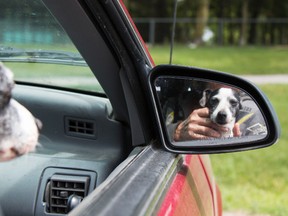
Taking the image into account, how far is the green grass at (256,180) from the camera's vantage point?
529 centimetres

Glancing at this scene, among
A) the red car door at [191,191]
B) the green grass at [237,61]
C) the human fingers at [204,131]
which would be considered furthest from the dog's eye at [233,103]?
the green grass at [237,61]

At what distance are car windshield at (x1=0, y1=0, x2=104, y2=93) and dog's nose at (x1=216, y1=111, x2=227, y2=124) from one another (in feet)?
1.92

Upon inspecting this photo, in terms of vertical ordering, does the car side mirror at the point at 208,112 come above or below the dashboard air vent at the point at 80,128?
above

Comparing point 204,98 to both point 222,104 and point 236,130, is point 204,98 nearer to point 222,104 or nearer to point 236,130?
point 222,104

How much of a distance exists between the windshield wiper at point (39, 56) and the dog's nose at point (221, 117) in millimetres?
625

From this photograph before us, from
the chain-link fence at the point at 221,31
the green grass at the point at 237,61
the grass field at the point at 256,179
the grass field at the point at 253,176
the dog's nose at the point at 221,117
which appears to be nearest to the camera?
the dog's nose at the point at 221,117

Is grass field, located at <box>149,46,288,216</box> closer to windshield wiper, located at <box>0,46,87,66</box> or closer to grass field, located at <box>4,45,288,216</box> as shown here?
grass field, located at <box>4,45,288,216</box>

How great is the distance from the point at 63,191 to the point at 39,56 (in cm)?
65

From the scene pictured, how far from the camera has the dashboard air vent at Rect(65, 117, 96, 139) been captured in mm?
2361

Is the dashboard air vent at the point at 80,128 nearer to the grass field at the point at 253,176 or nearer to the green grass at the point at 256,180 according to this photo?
the grass field at the point at 253,176

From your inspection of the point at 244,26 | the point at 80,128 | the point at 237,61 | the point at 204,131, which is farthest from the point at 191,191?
the point at 244,26

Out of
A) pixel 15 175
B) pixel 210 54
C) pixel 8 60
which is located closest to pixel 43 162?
pixel 15 175

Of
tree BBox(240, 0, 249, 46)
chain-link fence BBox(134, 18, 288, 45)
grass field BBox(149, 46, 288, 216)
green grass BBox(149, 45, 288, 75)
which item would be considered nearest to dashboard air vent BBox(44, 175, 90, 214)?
grass field BBox(149, 46, 288, 216)

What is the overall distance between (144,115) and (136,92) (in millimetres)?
91
